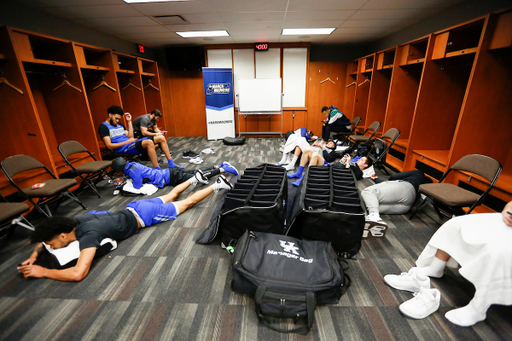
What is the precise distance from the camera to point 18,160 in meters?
2.49

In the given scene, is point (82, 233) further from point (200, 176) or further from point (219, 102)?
point (219, 102)

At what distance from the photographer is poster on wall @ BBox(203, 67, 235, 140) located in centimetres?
647

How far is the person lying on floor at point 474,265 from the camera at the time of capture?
4.25 ft

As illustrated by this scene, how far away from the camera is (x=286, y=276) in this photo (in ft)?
4.86

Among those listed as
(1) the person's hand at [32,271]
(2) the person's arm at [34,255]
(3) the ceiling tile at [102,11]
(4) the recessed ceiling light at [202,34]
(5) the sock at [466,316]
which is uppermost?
(4) the recessed ceiling light at [202,34]

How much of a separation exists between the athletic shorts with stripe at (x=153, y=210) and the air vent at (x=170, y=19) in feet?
10.2

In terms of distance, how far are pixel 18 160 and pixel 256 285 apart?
286 centimetres

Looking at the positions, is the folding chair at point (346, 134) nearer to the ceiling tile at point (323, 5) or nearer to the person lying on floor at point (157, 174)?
the ceiling tile at point (323, 5)

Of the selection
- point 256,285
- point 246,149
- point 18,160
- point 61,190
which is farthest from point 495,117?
point 18,160

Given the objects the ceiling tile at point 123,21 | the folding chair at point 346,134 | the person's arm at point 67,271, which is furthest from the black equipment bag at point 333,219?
the ceiling tile at point 123,21

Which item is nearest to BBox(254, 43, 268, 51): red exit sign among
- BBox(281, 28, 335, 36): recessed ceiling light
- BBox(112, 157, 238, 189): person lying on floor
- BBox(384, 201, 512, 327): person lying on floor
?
BBox(281, 28, 335, 36): recessed ceiling light

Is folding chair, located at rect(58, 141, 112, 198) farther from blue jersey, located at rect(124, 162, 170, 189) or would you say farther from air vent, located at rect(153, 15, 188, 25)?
air vent, located at rect(153, 15, 188, 25)

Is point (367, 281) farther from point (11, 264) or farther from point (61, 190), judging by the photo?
point (61, 190)

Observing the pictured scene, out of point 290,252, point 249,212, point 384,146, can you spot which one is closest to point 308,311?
point 290,252
